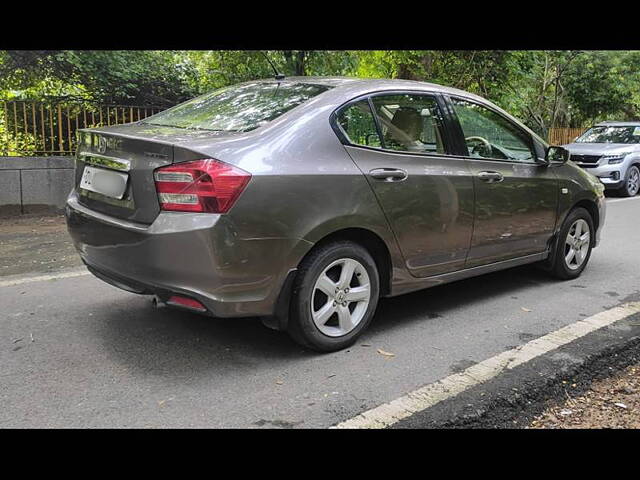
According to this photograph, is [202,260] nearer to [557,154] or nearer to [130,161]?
[130,161]

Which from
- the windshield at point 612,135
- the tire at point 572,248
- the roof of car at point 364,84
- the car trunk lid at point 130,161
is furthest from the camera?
the windshield at point 612,135

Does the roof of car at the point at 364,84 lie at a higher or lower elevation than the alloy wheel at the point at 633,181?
higher

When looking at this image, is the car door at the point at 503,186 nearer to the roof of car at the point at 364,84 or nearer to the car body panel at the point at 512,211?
the car body panel at the point at 512,211

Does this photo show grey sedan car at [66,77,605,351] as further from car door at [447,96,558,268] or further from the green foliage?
the green foliage

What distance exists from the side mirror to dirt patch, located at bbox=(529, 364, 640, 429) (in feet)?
7.16

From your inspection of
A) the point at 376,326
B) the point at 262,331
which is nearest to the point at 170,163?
the point at 262,331

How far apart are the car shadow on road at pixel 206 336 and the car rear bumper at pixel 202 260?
40 cm

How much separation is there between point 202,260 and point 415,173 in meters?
1.60

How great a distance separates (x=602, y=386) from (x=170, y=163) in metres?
2.69

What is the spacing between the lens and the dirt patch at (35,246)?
562 centimetres

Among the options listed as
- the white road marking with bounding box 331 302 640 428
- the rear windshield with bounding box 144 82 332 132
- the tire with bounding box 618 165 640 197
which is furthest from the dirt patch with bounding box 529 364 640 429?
the tire with bounding box 618 165 640 197

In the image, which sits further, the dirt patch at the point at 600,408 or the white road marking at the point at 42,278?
the white road marking at the point at 42,278

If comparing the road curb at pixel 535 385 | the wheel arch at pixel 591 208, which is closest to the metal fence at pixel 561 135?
the wheel arch at pixel 591 208

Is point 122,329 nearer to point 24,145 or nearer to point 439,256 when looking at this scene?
point 439,256
